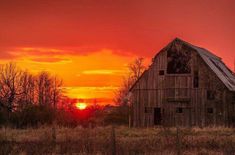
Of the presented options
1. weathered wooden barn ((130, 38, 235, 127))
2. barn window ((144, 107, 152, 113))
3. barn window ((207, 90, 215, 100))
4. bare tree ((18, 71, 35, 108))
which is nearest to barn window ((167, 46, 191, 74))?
weathered wooden barn ((130, 38, 235, 127))

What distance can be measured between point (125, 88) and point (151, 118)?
3886cm

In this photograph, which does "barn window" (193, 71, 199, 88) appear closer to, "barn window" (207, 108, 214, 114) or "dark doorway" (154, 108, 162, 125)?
"barn window" (207, 108, 214, 114)

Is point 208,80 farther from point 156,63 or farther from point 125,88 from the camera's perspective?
point 125,88

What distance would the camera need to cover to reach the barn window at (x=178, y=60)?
40969 millimetres

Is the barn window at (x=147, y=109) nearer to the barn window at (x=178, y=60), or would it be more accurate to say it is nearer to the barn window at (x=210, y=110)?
the barn window at (x=178, y=60)

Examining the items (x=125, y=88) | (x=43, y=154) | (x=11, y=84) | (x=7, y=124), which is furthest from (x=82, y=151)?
(x=125, y=88)

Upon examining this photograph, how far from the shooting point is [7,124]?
40.6 metres

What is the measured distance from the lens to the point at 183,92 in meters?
41.4

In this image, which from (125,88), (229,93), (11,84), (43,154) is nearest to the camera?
(43,154)

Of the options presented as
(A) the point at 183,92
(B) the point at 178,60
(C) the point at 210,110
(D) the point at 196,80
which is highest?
(B) the point at 178,60

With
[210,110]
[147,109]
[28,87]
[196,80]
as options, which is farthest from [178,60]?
Answer: [28,87]

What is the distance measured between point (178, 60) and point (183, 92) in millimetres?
3345

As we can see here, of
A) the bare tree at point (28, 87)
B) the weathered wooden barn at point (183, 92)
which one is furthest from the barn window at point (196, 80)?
the bare tree at point (28, 87)

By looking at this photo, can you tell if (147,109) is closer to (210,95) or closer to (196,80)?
(196,80)
